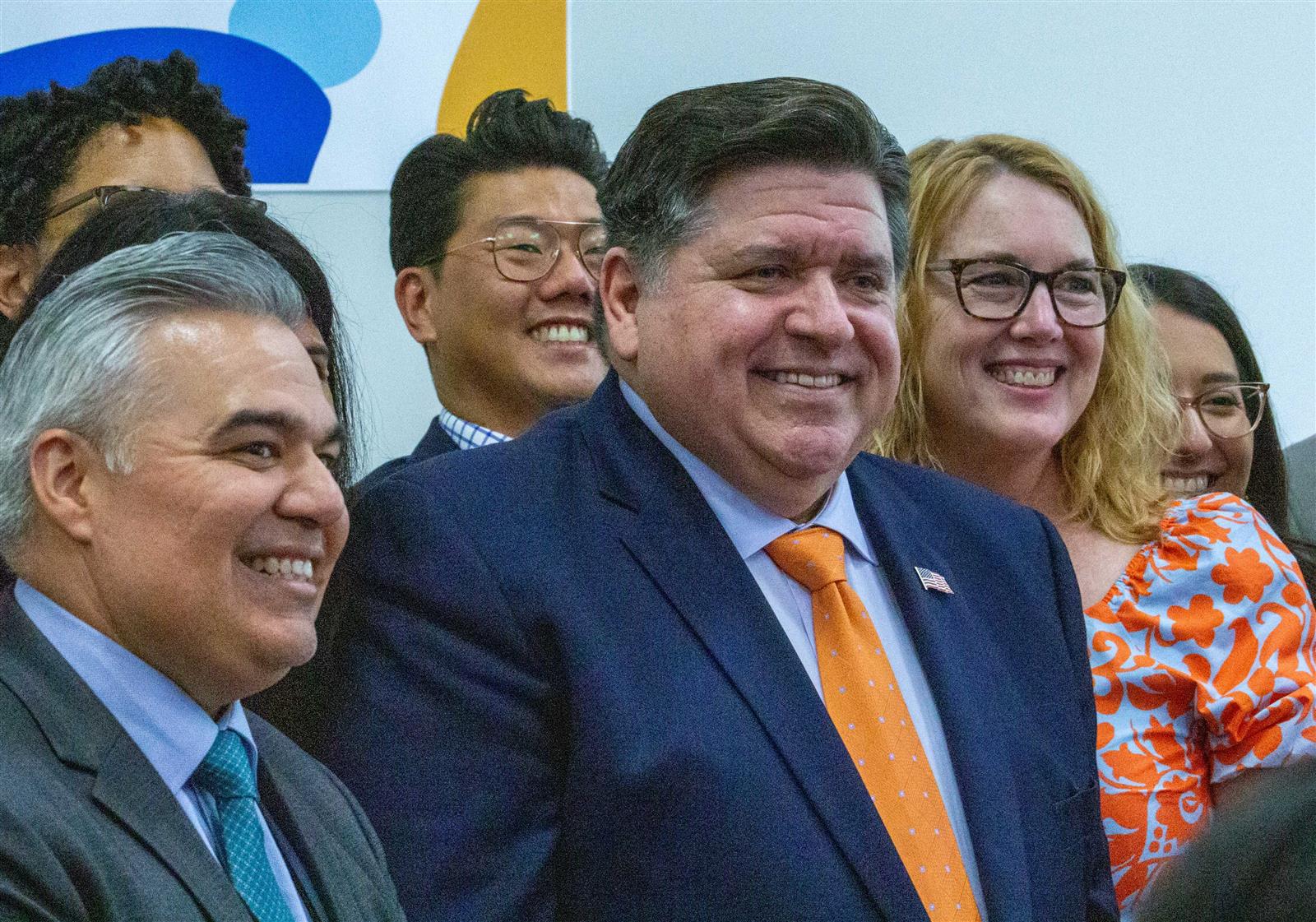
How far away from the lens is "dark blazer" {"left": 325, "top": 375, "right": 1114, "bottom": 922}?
1605mm

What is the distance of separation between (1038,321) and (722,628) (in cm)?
92

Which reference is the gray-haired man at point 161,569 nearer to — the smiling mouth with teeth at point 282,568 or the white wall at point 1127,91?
the smiling mouth with teeth at point 282,568

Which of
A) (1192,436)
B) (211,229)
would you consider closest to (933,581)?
(211,229)

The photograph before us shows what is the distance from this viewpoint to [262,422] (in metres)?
1.45

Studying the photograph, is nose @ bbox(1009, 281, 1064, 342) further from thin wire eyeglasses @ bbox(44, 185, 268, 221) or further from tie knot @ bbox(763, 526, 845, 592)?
thin wire eyeglasses @ bbox(44, 185, 268, 221)

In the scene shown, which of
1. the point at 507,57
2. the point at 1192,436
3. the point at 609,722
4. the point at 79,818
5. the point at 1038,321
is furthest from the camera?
the point at 507,57

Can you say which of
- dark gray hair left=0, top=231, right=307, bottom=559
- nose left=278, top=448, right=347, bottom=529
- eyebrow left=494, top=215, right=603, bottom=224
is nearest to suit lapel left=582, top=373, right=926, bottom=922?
nose left=278, top=448, right=347, bottom=529

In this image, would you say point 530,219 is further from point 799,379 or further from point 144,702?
point 144,702

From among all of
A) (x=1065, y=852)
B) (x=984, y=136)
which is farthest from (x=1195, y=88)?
(x=1065, y=852)

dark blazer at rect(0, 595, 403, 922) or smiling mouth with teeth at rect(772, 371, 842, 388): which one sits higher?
smiling mouth with teeth at rect(772, 371, 842, 388)

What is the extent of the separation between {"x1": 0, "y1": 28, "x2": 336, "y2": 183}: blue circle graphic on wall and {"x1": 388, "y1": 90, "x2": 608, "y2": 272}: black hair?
232 mm

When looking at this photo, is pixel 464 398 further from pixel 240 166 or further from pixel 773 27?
pixel 773 27

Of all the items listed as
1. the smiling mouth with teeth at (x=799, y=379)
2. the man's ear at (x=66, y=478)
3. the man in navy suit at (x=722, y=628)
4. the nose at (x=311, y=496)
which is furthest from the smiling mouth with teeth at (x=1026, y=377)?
the man's ear at (x=66, y=478)

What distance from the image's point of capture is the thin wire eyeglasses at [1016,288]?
2.43 m
